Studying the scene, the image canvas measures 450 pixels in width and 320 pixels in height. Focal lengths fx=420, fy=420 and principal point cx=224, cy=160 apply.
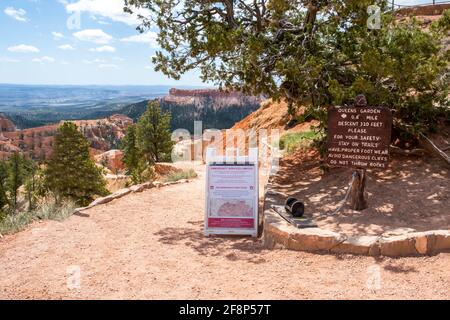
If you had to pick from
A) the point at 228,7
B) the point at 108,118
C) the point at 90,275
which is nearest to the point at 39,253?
the point at 90,275

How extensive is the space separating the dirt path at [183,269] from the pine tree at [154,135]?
32.8 metres

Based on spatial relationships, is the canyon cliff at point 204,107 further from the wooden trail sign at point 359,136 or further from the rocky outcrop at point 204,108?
the wooden trail sign at point 359,136

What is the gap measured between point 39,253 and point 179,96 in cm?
14688

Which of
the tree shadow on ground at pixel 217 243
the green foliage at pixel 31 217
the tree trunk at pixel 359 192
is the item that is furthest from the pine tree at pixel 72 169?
the tree trunk at pixel 359 192

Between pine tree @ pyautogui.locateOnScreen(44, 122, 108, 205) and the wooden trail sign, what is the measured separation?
23.3 metres

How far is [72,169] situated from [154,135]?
13.1m

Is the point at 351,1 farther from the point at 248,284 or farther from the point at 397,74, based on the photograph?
the point at 248,284

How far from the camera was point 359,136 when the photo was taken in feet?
22.2

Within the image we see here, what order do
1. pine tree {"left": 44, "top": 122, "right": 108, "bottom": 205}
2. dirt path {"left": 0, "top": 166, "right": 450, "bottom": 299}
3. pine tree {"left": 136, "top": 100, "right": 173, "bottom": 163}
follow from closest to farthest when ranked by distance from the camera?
dirt path {"left": 0, "top": 166, "right": 450, "bottom": 299}, pine tree {"left": 44, "top": 122, "right": 108, "bottom": 205}, pine tree {"left": 136, "top": 100, "right": 173, "bottom": 163}

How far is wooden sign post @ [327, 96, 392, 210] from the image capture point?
658 cm

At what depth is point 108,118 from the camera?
159 meters

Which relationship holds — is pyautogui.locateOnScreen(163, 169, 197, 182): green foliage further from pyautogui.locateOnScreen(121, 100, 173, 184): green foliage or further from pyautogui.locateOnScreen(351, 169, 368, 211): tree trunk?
pyautogui.locateOnScreen(121, 100, 173, 184): green foliage

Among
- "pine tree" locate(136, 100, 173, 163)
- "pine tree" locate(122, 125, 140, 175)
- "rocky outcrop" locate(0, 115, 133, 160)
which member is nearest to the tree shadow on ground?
"pine tree" locate(136, 100, 173, 163)

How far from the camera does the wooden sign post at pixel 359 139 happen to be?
6578 mm
